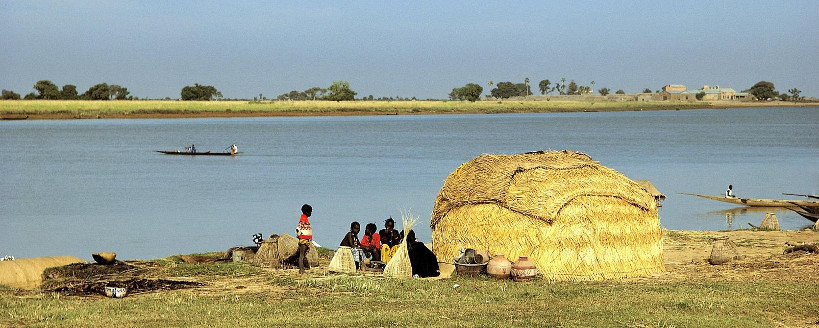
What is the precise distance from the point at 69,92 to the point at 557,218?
172m

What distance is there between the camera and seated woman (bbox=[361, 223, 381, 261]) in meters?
18.6

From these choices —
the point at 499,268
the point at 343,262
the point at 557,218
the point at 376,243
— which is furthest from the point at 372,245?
the point at 557,218

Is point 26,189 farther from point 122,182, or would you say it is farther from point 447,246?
point 447,246

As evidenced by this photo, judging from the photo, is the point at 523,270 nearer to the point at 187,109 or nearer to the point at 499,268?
the point at 499,268

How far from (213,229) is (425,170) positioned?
24634 millimetres

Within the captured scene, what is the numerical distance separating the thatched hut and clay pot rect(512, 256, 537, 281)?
67cm

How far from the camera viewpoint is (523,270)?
1669 centimetres

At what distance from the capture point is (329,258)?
2033cm

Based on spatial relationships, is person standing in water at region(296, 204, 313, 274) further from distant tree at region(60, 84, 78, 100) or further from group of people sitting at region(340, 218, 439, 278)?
distant tree at region(60, 84, 78, 100)

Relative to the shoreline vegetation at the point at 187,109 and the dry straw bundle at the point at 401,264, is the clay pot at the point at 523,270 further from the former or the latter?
the shoreline vegetation at the point at 187,109

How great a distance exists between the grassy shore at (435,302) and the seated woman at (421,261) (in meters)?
0.58

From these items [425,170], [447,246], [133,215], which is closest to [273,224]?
[133,215]

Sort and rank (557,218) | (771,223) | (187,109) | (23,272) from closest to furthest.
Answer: (23,272), (557,218), (771,223), (187,109)

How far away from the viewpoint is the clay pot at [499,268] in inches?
661
